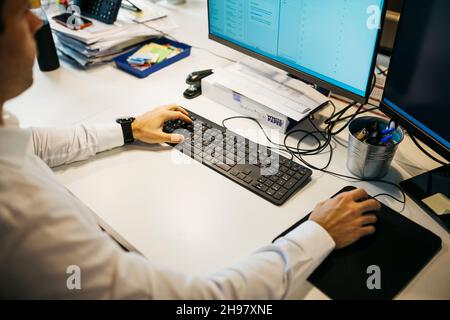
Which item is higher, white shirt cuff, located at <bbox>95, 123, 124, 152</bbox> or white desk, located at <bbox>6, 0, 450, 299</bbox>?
white shirt cuff, located at <bbox>95, 123, 124, 152</bbox>

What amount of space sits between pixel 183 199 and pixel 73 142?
0.36 metres

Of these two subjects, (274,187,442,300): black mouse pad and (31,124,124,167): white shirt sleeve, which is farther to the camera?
(31,124,124,167): white shirt sleeve

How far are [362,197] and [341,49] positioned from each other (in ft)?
1.27

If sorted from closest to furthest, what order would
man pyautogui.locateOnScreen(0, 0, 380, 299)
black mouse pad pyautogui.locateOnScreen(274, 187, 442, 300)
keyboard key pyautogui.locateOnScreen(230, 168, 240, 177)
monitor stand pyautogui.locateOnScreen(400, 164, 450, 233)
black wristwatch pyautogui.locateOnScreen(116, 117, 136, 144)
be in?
man pyautogui.locateOnScreen(0, 0, 380, 299), black mouse pad pyautogui.locateOnScreen(274, 187, 442, 300), monitor stand pyautogui.locateOnScreen(400, 164, 450, 233), keyboard key pyautogui.locateOnScreen(230, 168, 240, 177), black wristwatch pyautogui.locateOnScreen(116, 117, 136, 144)

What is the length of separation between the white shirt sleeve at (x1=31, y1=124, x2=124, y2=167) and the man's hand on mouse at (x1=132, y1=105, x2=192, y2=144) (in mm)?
55

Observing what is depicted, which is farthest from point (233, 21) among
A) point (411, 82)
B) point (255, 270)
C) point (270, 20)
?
point (255, 270)

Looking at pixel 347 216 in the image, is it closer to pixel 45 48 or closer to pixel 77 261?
pixel 77 261

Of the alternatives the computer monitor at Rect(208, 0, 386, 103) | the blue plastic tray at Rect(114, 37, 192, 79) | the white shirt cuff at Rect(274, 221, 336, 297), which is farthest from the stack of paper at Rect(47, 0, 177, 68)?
the white shirt cuff at Rect(274, 221, 336, 297)

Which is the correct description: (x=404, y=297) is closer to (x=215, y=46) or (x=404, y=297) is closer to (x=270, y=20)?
(x=270, y=20)

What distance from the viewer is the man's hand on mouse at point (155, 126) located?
111cm

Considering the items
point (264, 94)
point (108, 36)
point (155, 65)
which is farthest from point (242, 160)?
point (108, 36)

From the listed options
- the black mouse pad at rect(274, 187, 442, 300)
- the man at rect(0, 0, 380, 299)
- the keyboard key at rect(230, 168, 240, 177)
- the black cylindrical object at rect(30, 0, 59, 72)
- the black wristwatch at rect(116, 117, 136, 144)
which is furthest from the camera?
the black cylindrical object at rect(30, 0, 59, 72)

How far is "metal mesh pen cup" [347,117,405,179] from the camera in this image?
930 mm

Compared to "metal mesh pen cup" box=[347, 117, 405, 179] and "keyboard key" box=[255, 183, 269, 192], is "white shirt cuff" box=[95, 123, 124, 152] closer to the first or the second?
"keyboard key" box=[255, 183, 269, 192]
